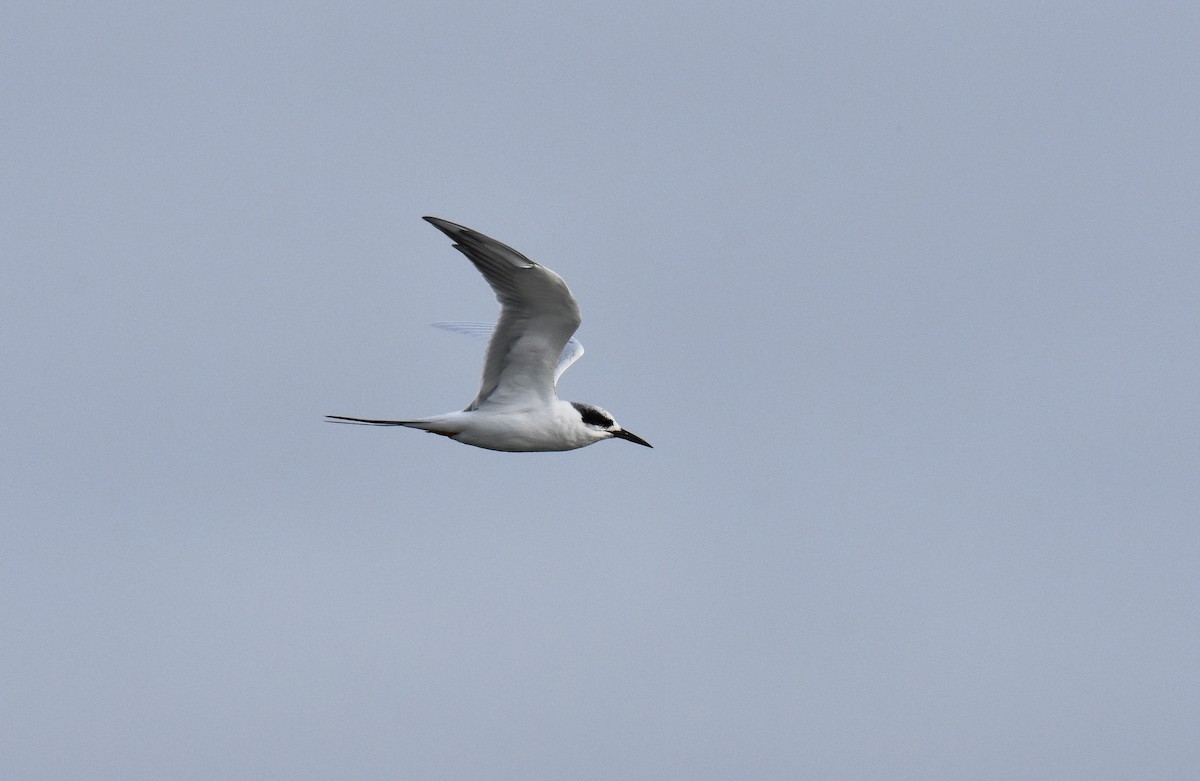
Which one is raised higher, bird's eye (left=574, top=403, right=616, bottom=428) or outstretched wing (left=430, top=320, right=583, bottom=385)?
outstretched wing (left=430, top=320, right=583, bottom=385)

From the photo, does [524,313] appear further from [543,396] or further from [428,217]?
[428,217]

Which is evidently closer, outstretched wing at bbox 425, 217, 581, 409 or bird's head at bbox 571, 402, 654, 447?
outstretched wing at bbox 425, 217, 581, 409

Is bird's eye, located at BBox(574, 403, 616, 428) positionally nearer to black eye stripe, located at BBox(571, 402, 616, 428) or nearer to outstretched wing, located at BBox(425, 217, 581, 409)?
black eye stripe, located at BBox(571, 402, 616, 428)

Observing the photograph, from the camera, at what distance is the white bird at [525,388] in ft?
51.8

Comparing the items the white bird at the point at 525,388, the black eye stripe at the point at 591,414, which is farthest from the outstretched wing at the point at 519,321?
the black eye stripe at the point at 591,414

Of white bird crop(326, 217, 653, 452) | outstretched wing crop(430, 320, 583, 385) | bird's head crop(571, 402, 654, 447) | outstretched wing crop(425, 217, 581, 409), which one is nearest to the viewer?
outstretched wing crop(425, 217, 581, 409)

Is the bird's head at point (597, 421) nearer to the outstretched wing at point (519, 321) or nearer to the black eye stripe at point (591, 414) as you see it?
the black eye stripe at point (591, 414)

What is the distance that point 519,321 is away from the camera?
53.8ft

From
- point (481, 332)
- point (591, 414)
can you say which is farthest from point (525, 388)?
point (481, 332)

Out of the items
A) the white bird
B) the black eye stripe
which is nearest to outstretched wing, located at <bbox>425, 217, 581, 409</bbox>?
the white bird

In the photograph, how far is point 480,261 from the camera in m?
15.3

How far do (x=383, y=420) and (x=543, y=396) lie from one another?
6.55 feet

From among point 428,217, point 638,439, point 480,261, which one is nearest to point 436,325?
point 638,439

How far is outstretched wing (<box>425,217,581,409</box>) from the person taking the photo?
15.0 meters
